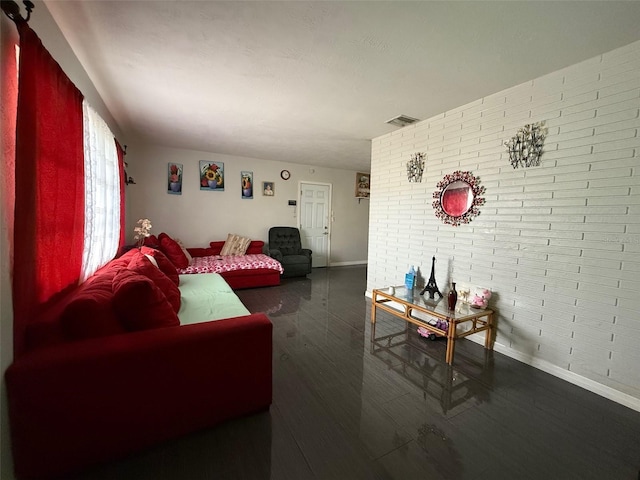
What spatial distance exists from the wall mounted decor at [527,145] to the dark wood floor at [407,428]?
1.79 m

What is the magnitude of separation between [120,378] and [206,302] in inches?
46.0

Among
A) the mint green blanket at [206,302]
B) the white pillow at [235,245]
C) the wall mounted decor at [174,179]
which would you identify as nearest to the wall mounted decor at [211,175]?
the wall mounted decor at [174,179]

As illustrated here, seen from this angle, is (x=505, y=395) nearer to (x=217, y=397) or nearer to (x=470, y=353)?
(x=470, y=353)

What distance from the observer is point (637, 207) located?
1740 millimetres

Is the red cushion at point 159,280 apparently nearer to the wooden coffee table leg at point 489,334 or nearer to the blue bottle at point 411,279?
the blue bottle at point 411,279

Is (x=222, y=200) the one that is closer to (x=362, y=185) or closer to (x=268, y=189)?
(x=268, y=189)

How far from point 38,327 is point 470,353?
10.1ft

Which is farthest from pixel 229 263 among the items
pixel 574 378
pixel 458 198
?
pixel 574 378

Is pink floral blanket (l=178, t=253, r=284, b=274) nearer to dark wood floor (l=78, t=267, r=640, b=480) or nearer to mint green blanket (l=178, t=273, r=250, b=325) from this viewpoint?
mint green blanket (l=178, t=273, r=250, b=325)

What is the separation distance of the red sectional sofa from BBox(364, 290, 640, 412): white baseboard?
87.4 inches

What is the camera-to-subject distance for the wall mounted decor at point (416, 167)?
3.15 meters

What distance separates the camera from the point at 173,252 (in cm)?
395

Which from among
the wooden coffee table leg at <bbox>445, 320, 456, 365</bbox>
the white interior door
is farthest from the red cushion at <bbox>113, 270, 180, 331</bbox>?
the white interior door

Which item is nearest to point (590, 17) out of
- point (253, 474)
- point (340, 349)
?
point (340, 349)
